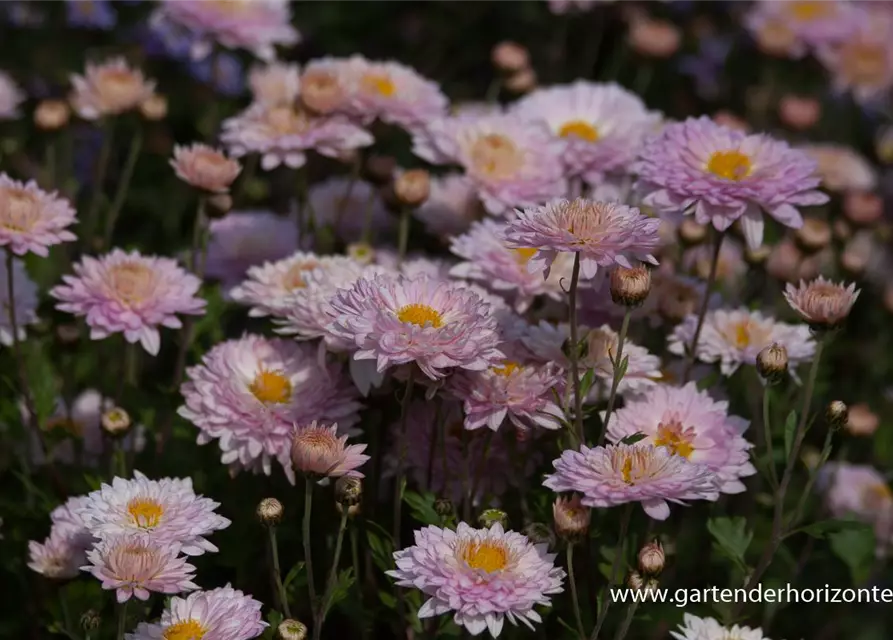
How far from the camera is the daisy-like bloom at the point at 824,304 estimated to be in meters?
1.86

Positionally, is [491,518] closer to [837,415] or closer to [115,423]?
[837,415]

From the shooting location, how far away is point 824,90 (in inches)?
187

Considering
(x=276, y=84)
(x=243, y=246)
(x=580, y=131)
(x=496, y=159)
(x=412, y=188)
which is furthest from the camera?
(x=276, y=84)

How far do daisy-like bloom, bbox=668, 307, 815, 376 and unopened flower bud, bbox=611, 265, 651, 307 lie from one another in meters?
0.47

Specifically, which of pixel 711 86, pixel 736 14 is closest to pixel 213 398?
pixel 711 86

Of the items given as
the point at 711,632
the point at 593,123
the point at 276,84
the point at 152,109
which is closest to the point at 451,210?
the point at 593,123

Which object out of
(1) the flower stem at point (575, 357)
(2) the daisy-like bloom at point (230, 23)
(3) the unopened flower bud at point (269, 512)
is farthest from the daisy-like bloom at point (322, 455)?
(2) the daisy-like bloom at point (230, 23)

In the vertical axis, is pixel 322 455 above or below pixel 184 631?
above

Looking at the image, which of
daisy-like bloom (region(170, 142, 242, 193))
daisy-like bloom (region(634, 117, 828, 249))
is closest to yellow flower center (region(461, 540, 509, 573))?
daisy-like bloom (region(634, 117, 828, 249))

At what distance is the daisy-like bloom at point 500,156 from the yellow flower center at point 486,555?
915 mm

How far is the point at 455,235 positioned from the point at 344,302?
87 centimetres

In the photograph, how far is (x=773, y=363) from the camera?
1.89 metres

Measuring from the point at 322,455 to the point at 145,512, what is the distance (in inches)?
11.4

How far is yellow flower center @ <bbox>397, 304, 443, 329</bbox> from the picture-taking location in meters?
1.82
